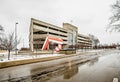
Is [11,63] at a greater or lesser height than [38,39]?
lesser

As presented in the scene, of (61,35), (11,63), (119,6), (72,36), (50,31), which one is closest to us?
(11,63)

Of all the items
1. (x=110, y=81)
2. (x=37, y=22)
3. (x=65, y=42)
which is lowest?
(x=110, y=81)

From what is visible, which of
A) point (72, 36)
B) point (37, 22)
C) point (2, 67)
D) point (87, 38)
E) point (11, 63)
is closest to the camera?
point (2, 67)

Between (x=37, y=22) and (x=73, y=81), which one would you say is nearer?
(x=73, y=81)

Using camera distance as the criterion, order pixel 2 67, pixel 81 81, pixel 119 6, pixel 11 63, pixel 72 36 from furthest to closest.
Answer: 1. pixel 72 36
2. pixel 119 6
3. pixel 11 63
4. pixel 2 67
5. pixel 81 81

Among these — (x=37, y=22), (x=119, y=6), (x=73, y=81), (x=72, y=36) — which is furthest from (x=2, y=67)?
(x=72, y=36)

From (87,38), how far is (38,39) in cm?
10140

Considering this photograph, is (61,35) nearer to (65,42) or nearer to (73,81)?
(65,42)

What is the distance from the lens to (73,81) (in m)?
10.3

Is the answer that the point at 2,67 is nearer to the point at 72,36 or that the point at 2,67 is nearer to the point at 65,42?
the point at 65,42

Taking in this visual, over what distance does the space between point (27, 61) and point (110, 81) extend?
54.3 feet

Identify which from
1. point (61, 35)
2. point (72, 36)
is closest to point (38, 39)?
point (61, 35)

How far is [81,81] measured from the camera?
33.7 feet

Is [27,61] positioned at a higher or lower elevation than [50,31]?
lower
